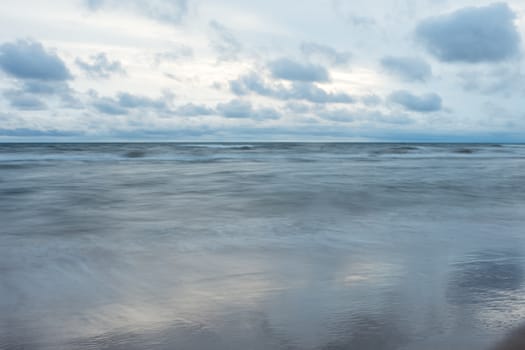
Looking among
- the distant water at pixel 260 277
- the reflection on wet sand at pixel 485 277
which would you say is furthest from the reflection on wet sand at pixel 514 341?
the reflection on wet sand at pixel 485 277

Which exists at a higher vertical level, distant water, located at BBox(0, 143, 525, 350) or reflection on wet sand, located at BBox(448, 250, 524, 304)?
reflection on wet sand, located at BBox(448, 250, 524, 304)

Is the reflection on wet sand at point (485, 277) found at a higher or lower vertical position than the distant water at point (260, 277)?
higher

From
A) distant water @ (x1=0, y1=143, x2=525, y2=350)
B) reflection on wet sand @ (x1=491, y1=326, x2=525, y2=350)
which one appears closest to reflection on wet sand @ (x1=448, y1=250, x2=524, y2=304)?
distant water @ (x1=0, y1=143, x2=525, y2=350)

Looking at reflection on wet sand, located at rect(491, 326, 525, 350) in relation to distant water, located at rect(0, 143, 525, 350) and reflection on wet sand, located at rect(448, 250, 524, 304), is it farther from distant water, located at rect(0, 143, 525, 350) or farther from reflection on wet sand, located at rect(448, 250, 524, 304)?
reflection on wet sand, located at rect(448, 250, 524, 304)

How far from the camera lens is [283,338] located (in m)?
2.99

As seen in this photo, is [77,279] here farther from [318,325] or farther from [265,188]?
[265,188]

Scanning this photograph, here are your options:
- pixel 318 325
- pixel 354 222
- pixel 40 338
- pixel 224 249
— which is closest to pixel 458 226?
pixel 354 222

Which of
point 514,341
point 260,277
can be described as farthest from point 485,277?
point 260,277

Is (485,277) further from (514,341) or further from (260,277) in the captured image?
(260,277)

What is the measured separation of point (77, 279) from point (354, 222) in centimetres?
478

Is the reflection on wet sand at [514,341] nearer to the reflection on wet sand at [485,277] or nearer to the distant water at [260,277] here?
the distant water at [260,277]

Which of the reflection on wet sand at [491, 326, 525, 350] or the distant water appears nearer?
the reflection on wet sand at [491, 326, 525, 350]

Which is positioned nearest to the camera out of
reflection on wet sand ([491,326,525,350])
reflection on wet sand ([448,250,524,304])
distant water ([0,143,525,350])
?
reflection on wet sand ([491,326,525,350])

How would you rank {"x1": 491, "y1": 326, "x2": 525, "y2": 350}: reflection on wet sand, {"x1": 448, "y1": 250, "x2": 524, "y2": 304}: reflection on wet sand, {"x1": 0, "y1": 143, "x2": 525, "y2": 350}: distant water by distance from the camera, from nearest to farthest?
{"x1": 491, "y1": 326, "x2": 525, "y2": 350}: reflection on wet sand → {"x1": 0, "y1": 143, "x2": 525, "y2": 350}: distant water → {"x1": 448, "y1": 250, "x2": 524, "y2": 304}: reflection on wet sand
